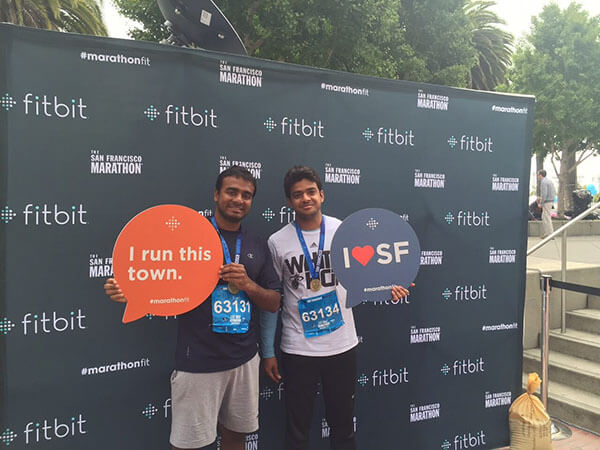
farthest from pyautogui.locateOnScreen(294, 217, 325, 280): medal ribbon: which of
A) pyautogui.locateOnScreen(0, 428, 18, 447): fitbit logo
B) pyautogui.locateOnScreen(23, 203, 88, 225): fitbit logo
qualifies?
pyautogui.locateOnScreen(0, 428, 18, 447): fitbit logo

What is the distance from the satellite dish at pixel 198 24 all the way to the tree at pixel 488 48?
17.4 m

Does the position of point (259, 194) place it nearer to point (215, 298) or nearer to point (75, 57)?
point (215, 298)

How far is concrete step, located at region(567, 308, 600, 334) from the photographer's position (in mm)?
4348

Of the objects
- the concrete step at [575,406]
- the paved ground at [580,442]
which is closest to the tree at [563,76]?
the concrete step at [575,406]

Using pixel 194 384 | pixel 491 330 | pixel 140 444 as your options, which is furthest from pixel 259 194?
pixel 491 330

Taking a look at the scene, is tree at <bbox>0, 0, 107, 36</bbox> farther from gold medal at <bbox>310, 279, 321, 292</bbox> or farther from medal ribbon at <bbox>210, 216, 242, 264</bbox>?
gold medal at <bbox>310, 279, 321, 292</bbox>

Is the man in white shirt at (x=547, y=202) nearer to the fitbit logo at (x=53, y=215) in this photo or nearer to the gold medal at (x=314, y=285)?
the gold medal at (x=314, y=285)

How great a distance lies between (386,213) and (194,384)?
1.29m

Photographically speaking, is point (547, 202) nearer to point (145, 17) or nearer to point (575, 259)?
point (575, 259)

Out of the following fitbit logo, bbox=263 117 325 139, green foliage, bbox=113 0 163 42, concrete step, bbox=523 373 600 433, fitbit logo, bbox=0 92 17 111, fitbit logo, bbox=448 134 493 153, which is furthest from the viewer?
green foliage, bbox=113 0 163 42

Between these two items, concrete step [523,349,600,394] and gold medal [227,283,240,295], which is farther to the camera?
concrete step [523,349,600,394]

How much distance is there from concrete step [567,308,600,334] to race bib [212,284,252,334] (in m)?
3.85

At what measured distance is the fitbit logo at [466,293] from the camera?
3.21m

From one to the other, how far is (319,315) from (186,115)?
1.30 metres
